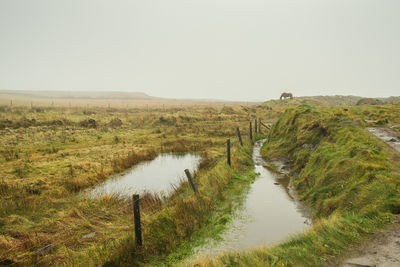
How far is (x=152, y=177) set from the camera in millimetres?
15953

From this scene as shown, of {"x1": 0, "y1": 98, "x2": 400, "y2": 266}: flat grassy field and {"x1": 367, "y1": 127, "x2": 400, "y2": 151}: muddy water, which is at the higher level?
{"x1": 367, "y1": 127, "x2": 400, "y2": 151}: muddy water

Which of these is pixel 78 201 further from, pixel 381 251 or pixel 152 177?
pixel 381 251

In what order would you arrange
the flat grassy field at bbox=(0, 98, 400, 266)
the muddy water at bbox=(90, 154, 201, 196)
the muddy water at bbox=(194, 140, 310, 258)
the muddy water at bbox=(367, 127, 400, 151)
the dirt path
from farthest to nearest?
1. the muddy water at bbox=(90, 154, 201, 196)
2. the muddy water at bbox=(367, 127, 400, 151)
3. the muddy water at bbox=(194, 140, 310, 258)
4. the flat grassy field at bbox=(0, 98, 400, 266)
5. the dirt path

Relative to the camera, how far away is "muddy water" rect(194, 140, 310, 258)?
25.8ft

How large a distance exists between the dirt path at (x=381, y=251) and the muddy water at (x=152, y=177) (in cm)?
731

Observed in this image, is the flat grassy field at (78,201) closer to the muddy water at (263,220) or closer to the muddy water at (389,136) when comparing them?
the muddy water at (263,220)

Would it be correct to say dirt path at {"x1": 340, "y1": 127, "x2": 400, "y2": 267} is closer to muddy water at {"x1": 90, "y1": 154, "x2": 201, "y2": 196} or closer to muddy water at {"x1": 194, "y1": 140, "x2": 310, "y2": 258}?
muddy water at {"x1": 194, "y1": 140, "x2": 310, "y2": 258}

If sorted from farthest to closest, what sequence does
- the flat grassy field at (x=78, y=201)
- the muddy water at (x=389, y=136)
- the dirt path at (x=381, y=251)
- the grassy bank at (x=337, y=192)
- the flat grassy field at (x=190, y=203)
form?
the muddy water at (x=389, y=136) → the flat grassy field at (x=78, y=201) → the flat grassy field at (x=190, y=203) → the grassy bank at (x=337, y=192) → the dirt path at (x=381, y=251)

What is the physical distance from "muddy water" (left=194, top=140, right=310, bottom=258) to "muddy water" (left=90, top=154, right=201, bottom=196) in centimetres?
360

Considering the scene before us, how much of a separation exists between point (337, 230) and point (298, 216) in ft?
11.4

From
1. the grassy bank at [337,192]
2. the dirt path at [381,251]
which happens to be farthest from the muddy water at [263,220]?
the dirt path at [381,251]

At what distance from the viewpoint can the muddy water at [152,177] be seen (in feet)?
43.9

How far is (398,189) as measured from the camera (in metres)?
7.19

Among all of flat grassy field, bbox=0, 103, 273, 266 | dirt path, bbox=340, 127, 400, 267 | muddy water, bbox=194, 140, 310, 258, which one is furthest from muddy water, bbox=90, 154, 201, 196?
dirt path, bbox=340, 127, 400, 267
